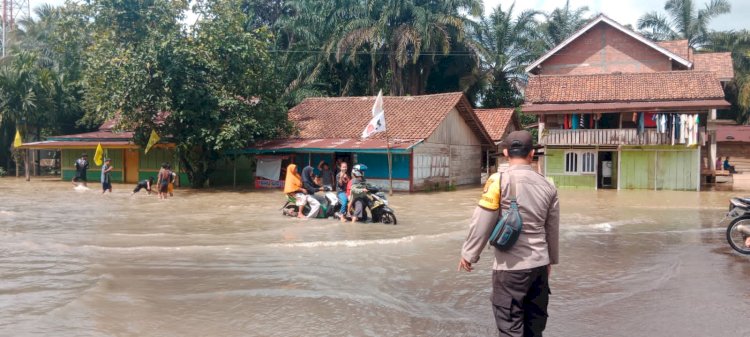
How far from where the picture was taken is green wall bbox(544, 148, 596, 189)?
25.4 metres

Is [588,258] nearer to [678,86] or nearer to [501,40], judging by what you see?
[678,86]

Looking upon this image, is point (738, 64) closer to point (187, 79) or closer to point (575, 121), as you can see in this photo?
point (575, 121)

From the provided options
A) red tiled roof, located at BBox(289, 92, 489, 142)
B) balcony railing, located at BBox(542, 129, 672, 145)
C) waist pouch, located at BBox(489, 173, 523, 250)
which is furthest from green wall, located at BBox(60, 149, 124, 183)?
waist pouch, located at BBox(489, 173, 523, 250)

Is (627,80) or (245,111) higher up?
(627,80)

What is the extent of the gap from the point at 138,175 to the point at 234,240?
63.1ft

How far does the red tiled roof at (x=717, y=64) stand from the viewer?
103 feet

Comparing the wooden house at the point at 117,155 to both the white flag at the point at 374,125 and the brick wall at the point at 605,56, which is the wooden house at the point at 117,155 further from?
the brick wall at the point at 605,56

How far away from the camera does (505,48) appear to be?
38.6m

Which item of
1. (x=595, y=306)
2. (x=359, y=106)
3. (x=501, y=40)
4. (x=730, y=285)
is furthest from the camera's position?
(x=501, y=40)

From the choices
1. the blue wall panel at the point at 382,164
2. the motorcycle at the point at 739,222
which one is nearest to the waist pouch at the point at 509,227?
the motorcycle at the point at 739,222

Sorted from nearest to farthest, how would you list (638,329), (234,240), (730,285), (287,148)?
(638,329)
(730,285)
(234,240)
(287,148)

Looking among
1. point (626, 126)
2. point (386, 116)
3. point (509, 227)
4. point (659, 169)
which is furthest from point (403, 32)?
point (509, 227)

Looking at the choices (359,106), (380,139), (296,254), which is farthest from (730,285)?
(359,106)

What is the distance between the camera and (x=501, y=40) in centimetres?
3828
